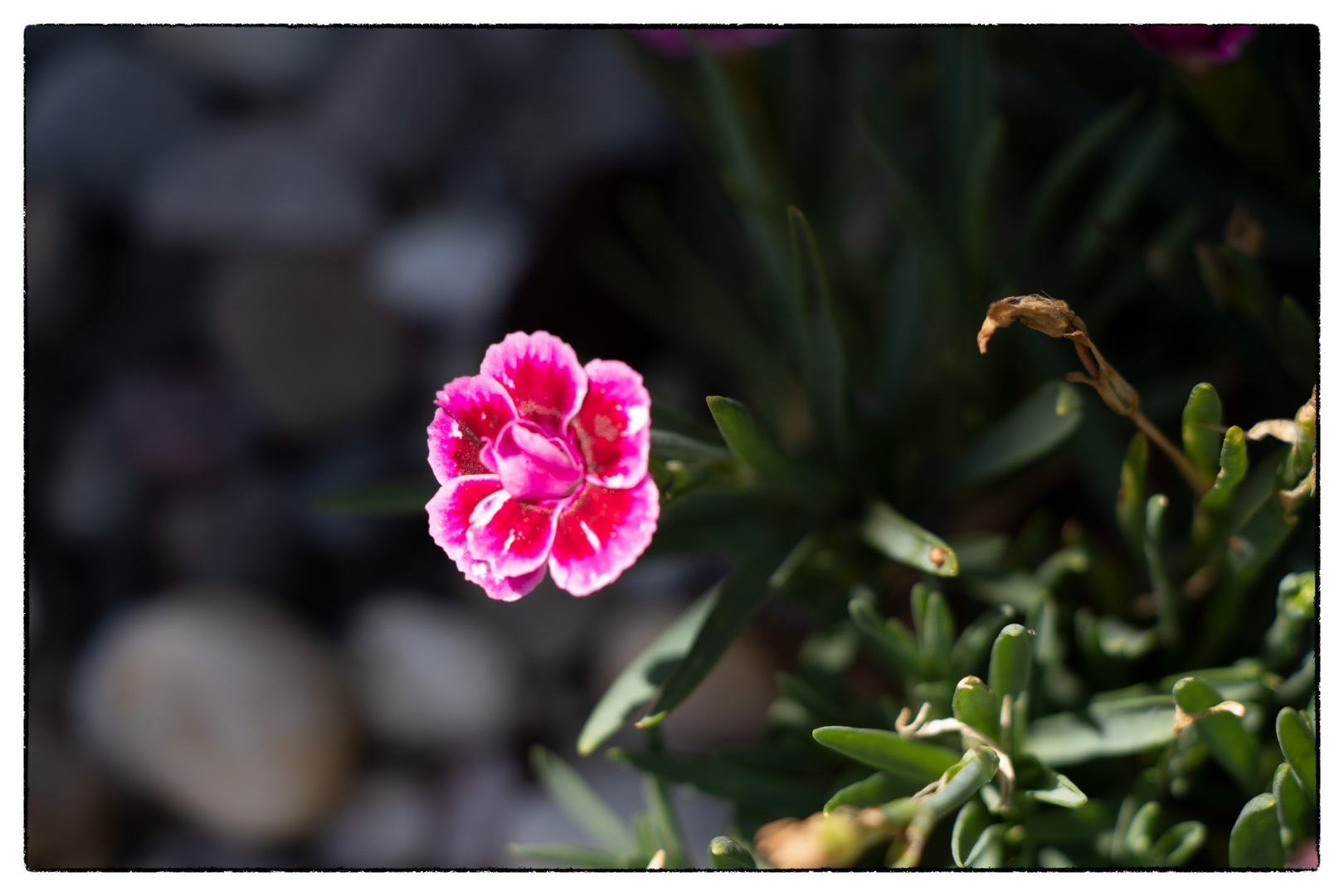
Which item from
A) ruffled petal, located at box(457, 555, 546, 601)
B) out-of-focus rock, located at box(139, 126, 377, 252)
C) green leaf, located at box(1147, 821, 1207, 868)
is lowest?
green leaf, located at box(1147, 821, 1207, 868)

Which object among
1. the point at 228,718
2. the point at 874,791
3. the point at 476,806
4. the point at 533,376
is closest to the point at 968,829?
the point at 874,791

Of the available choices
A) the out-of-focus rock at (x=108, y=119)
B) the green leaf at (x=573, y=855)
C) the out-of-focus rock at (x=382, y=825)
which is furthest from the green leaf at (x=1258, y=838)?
the out-of-focus rock at (x=108, y=119)

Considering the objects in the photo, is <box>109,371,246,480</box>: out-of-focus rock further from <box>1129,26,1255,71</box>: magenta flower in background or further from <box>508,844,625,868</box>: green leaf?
<box>1129,26,1255,71</box>: magenta flower in background

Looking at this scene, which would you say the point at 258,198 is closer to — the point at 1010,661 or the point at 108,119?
the point at 108,119

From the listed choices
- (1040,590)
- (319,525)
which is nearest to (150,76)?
(319,525)

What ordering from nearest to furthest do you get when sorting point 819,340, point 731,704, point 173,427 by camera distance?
point 819,340
point 731,704
point 173,427

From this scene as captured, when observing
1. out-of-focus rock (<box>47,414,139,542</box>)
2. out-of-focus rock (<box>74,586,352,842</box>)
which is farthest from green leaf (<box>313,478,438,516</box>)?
out-of-focus rock (<box>47,414,139,542</box>)

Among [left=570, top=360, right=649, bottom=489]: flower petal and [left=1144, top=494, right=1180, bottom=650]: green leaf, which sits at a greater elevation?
[left=570, top=360, right=649, bottom=489]: flower petal
